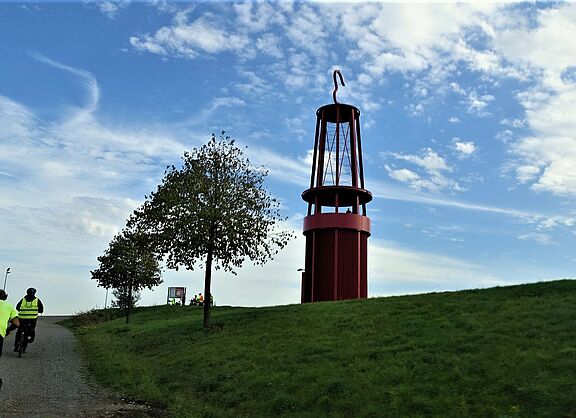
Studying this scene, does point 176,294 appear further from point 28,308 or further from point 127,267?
point 28,308

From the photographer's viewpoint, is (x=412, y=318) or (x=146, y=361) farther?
(x=146, y=361)

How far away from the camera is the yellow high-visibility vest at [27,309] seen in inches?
833

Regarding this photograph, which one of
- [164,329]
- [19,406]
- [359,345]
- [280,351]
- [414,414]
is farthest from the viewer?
[164,329]

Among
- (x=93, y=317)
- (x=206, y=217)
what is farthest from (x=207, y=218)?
(x=93, y=317)

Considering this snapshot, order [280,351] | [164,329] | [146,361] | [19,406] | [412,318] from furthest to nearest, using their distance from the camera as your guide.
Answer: [164,329] < [146,361] < [412,318] < [280,351] < [19,406]

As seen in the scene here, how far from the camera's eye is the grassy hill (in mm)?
11766

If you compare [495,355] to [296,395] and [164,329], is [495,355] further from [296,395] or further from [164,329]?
[164,329]

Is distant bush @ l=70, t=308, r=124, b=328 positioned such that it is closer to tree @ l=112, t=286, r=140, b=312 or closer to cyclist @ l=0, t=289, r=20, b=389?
tree @ l=112, t=286, r=140, b=312

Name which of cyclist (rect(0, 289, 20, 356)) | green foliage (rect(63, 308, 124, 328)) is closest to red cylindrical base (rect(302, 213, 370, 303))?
green foliage (rect(63, 308, 124, 328))

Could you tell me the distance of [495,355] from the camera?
1363 centimetres

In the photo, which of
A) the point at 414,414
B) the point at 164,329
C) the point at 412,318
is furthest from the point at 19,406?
the point at 164,329

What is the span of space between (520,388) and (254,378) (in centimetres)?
713

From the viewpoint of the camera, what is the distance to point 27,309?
21.2 m

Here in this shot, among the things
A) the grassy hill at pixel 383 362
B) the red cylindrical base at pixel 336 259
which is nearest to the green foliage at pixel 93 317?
the red cylindrical base at pixel 336 259
